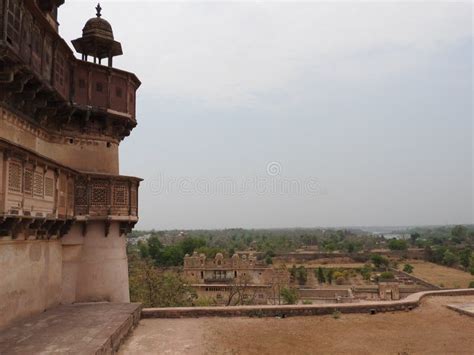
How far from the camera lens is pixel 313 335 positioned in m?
10.4

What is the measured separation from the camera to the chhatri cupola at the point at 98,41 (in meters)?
13.9

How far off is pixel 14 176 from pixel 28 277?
9.80 feet

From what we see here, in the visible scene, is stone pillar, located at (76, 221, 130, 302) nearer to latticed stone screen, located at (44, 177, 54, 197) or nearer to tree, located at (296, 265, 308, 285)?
latticed stone screen, located at (44, 177, 54, 197)

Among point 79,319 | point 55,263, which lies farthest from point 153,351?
point 55,263

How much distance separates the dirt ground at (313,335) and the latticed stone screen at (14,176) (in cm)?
402

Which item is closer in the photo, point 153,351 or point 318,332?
point 153,351

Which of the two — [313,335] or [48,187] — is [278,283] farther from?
[48,187]

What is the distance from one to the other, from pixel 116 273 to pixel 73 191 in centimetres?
307

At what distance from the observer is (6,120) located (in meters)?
9.85

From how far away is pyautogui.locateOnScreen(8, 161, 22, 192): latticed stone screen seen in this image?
8.55 meters

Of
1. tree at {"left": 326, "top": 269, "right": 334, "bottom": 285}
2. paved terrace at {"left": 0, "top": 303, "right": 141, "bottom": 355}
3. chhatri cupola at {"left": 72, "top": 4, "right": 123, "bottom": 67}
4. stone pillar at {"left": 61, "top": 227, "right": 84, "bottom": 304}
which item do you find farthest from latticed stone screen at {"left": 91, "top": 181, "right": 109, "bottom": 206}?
tree at {"left": 326, "top": 269, "right": 334, "bottom": 285}

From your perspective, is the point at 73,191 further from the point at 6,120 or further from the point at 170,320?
the point at 170,320

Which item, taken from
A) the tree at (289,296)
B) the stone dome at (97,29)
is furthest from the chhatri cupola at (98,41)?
the tree at (289,296)

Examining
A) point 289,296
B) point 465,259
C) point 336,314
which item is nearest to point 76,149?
point 336,314
